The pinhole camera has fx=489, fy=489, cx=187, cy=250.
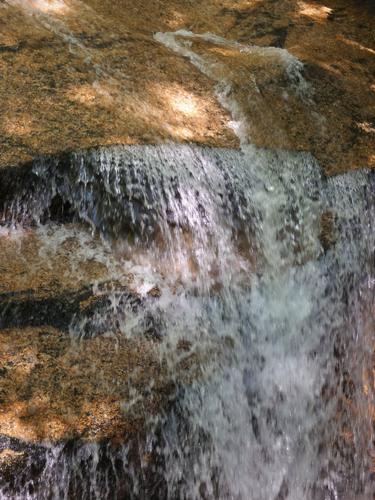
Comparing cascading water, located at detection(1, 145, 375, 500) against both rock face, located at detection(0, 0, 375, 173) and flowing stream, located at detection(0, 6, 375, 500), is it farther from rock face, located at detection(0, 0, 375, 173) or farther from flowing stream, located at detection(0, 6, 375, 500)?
rock face, located at detection(0, 0, 375, 173)

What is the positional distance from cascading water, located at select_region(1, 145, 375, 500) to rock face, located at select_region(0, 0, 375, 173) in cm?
22

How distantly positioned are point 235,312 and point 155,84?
6.32 ft

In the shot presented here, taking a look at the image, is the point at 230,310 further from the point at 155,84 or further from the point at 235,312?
the point at 155,84

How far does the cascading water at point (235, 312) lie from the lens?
303cm

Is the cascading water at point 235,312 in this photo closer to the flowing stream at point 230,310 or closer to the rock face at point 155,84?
the flowing stream at point 230,310

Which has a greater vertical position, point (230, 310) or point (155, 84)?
point (155, 84)

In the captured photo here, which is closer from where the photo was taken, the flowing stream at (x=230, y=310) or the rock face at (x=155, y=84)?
the flowing stream at (x=230, y=310)

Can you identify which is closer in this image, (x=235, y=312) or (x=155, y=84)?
(x=235, y=312)

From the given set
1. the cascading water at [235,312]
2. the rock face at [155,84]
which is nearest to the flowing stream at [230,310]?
the cascading water at [235,312]

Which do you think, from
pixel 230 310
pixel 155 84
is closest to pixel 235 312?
pixel 230 310

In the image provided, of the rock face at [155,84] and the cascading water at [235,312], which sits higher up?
the rock face at [155,84]

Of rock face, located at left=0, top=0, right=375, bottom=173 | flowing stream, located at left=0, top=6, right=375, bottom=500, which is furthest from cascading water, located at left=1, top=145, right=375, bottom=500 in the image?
rock face, located at left=0, top=0, right=375, bottom=173

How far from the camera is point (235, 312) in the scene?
342 cm

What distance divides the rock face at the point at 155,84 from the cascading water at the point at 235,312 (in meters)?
0.22
